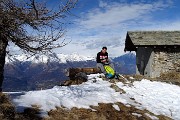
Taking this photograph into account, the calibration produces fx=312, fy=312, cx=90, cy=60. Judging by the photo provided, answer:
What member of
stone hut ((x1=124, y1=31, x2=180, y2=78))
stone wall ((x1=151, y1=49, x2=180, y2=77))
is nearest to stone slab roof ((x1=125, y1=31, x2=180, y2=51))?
stone hut ((x1=124, y1=31, x2=180, y2=78))

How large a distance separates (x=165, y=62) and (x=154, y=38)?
111 inches

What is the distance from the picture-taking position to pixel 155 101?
14.5 metres

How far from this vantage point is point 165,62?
91.1ft

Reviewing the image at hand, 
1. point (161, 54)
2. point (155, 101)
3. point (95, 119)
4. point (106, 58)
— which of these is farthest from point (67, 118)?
point (161, 54)

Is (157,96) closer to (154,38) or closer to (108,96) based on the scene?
(108,96)

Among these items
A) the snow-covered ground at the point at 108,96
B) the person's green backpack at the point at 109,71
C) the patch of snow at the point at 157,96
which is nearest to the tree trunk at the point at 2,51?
the snow-covered ground at the point at 108,96

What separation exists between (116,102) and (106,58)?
6.03 metres

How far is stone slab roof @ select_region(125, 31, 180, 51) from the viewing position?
92.7 feet

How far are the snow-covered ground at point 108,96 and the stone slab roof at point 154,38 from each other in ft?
33.5

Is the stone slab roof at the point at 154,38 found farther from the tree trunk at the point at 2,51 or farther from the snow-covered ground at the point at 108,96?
the tree trunk at the point at 2,51

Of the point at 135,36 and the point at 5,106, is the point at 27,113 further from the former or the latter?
the point at 135,36

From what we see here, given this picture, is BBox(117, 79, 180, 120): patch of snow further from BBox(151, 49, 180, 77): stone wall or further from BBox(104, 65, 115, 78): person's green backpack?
BBox(151, 49, 180, 77): stone wall

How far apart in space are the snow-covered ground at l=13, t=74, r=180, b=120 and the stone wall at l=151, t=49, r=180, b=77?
358 inches

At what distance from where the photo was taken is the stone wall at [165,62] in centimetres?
2762
